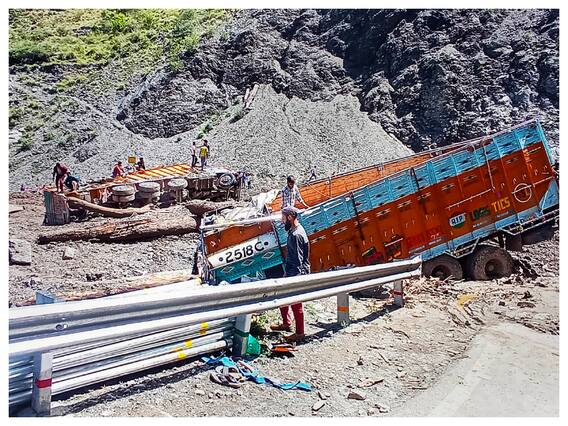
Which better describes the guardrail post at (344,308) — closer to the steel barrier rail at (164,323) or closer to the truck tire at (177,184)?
the steel barrier rail at (164,323)

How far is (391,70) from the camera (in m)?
29.8

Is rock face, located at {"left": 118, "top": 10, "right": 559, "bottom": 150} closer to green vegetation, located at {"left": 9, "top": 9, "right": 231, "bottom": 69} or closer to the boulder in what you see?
green vegetation, located at {"left": 9, "top": 9, "right": 231, "bottom": 69}

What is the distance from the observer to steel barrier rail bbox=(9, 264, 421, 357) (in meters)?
3.24

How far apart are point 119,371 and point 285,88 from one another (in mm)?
27932

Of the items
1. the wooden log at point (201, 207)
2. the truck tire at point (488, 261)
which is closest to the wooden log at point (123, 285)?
the truck tire at point (488, 261)

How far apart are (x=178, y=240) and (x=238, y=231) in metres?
4.70

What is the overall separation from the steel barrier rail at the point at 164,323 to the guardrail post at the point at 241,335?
0.14 meters

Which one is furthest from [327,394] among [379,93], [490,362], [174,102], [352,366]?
[174,102]

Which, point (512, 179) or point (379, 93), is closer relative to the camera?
point (512, 179)

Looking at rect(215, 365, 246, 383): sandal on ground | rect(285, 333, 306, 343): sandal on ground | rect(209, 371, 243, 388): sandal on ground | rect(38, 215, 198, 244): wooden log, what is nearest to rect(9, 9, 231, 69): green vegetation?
rect(38, 215, 198, 244): wooden log

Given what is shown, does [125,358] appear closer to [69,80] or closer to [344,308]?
[344,308]

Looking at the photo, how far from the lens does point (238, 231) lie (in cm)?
985

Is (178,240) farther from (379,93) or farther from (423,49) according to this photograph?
(423,49)

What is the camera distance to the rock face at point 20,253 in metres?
12.5
